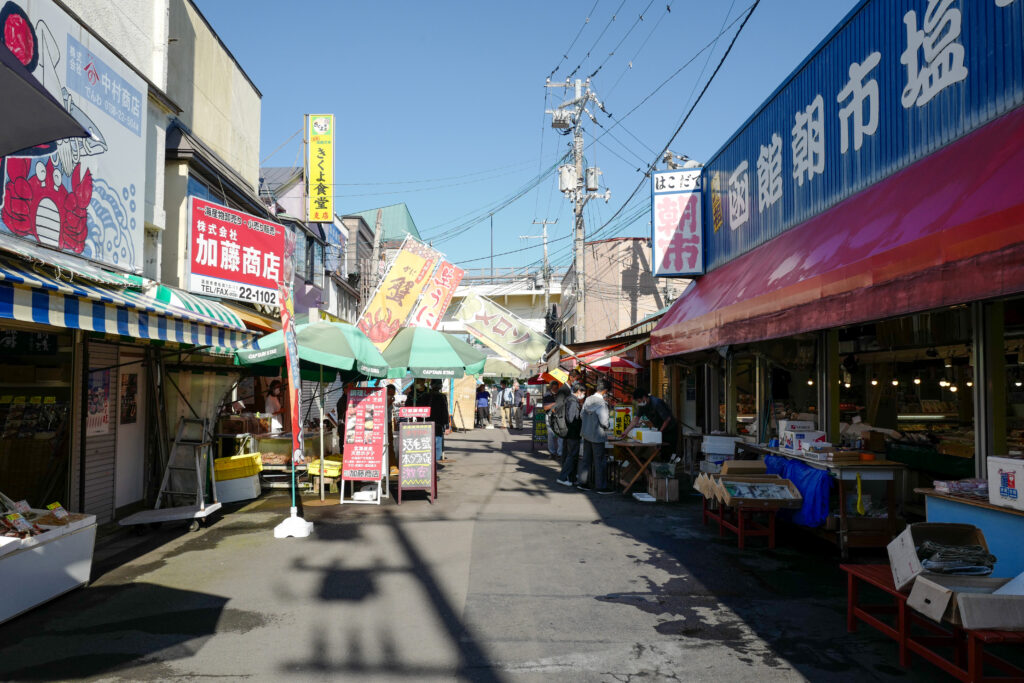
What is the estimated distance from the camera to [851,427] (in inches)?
383

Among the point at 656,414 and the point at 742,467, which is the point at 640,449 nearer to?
the point at 656,414

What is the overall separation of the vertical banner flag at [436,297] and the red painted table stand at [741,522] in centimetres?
722

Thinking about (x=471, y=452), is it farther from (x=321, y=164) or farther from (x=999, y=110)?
(x=999, y=110)

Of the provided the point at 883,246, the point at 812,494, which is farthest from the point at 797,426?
the point at 883,246

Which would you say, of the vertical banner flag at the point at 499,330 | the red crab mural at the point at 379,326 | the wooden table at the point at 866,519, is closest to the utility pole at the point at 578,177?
the vertical banner flag at the point at 499,330

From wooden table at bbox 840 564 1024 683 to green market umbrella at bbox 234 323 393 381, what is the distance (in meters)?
6.96

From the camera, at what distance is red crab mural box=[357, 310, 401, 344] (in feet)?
42.8

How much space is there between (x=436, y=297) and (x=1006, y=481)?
35.9 feet

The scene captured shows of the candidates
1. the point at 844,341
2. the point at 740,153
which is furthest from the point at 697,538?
the point at 740,153

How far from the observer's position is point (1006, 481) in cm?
487

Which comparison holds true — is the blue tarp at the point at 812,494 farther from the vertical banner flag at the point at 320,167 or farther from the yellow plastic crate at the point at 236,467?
the vertical banner flag at the point at 320,167

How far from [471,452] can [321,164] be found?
892 cm

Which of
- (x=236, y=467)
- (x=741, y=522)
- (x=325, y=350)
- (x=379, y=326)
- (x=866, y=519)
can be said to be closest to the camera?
(x=866, y=519)

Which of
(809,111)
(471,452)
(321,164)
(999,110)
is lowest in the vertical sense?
(471,452)
